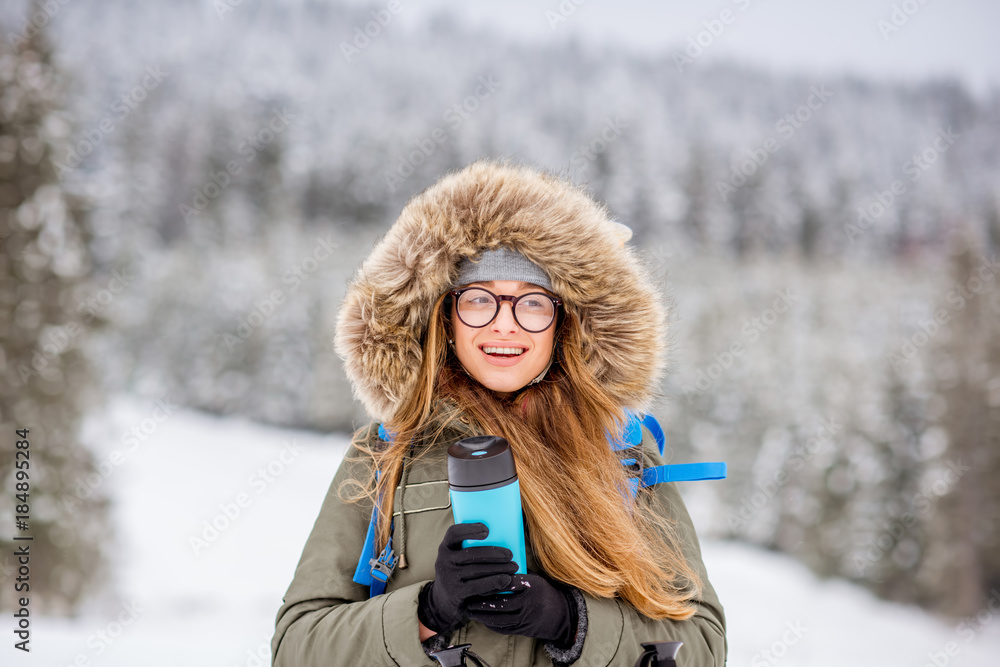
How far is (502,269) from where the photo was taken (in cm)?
169

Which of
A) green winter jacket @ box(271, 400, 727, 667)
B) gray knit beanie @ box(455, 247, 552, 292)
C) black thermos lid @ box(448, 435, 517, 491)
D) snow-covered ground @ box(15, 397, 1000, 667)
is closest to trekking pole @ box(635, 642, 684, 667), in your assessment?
green winter jacket @ box(271, 400, 727, 667)

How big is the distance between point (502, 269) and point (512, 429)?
0.45 metres

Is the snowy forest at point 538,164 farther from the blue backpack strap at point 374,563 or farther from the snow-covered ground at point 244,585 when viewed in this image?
the blue backpack strap at point 374,563

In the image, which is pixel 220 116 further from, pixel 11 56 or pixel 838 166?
pixel 838 166

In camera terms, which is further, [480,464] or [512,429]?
[512,429]

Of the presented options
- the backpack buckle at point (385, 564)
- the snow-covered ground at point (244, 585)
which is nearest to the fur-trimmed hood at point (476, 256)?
the backpack buckle at point (385, 564)

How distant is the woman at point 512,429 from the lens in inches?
55.3

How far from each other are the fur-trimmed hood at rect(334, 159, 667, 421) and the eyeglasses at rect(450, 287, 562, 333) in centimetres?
6

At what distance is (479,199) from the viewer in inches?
68.3

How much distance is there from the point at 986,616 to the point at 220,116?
40.3ft

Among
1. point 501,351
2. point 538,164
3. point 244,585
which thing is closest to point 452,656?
point 501,351

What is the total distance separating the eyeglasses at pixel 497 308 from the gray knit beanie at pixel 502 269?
1.6 inches

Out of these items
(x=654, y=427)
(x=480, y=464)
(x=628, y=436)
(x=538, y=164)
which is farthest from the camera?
(x=538, y=164)

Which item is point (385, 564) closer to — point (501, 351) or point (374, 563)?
point (374, 563)
